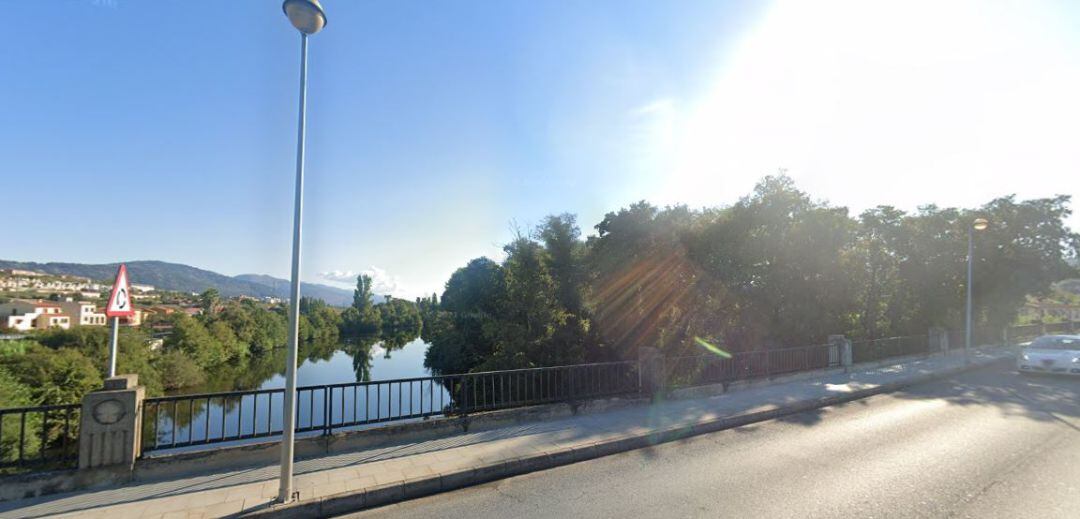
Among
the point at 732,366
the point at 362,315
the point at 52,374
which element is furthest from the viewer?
the point at 362,315

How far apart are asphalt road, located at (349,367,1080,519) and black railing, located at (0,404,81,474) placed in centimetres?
400

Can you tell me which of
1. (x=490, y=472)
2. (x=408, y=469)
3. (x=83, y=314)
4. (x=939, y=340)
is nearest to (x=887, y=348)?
(x=939, y=340)

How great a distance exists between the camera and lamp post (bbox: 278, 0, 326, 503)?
15.2ft

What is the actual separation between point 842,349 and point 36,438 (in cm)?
2612

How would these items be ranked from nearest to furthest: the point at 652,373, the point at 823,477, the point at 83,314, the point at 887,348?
the point at 823,477 < the point at 652,373 < the point at 887,348 < the point at 83,314

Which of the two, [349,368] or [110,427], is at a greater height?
[110,427]

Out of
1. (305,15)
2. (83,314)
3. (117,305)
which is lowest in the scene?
(83,314)

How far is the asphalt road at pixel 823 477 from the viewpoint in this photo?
4512mm

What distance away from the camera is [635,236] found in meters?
16.3

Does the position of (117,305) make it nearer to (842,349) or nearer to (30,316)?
(842,349)

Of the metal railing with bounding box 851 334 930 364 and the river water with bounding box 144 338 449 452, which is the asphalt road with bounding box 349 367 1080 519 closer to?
the metal railing with bounding box 851 334 930 364

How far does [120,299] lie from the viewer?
516 centimetres

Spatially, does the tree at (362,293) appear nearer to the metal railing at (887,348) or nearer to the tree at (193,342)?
→ the tree at (193,342)

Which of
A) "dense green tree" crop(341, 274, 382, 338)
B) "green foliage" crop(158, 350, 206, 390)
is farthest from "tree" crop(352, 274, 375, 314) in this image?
"green foliage" crop(158, 350, 206, 390)
